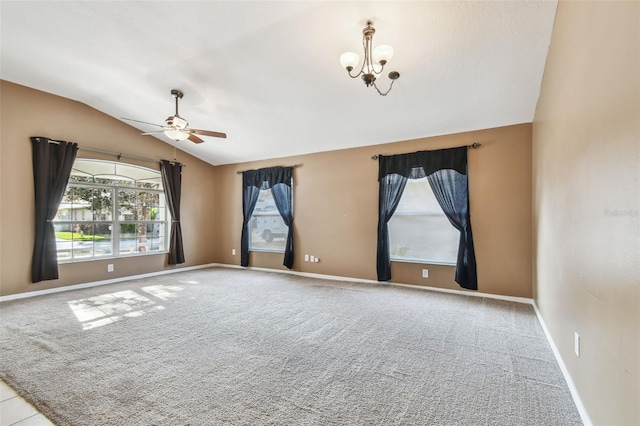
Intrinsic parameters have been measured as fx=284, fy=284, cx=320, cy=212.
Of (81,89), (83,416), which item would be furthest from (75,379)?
(81,89)

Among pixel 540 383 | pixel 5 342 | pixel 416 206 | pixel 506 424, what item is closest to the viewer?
pixel 506 424

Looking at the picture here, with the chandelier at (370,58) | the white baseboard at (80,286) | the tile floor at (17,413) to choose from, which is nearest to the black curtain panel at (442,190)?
the chandelier at (370,58)

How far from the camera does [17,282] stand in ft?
13.9

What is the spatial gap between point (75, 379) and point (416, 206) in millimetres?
4622

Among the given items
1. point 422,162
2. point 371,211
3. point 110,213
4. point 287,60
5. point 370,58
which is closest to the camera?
point 370,58

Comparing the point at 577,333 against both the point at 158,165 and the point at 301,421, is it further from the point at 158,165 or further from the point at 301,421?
the point at 158,165

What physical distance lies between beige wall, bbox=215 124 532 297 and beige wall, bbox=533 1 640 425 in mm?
1589

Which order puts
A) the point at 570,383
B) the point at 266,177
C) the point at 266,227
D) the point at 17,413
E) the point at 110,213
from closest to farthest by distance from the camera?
1. the point at 17,413
2. the point at 570,383
3. the point at 110,213
4. the point at 266,177
5. the point at 266,227

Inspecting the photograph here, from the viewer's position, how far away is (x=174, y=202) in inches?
244

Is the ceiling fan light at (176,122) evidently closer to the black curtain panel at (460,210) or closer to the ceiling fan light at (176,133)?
the ceiling fan light at (176,133)

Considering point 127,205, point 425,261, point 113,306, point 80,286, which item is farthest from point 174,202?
point 425,261

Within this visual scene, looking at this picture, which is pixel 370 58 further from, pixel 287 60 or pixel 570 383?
pixel 570 383

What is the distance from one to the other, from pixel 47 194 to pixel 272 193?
370cm

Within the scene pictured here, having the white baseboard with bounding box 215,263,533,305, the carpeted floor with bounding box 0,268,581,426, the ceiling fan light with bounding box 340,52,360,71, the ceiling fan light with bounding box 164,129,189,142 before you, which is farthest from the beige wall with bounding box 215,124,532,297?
the ceiling fan light with bounding box 340,52,360,71
